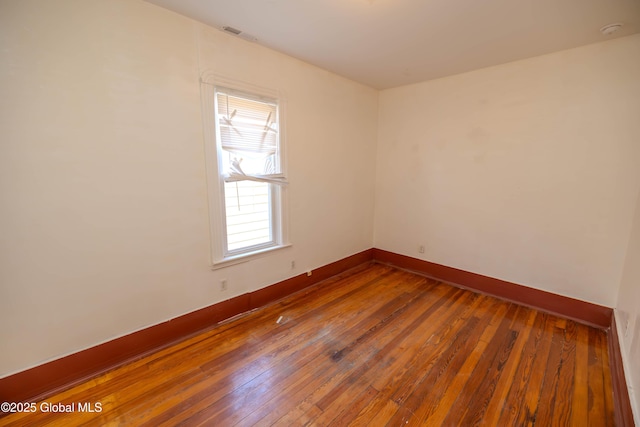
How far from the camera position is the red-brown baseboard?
1669 millimetres

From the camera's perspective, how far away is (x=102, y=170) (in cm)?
181

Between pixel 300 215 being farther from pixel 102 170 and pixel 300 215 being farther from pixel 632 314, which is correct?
pixel 632 314

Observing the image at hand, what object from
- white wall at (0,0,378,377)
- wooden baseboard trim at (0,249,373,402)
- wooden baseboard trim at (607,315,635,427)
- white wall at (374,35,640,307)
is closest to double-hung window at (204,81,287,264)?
white wall at (0,0,378,377)

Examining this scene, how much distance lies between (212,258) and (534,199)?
3.28 meters

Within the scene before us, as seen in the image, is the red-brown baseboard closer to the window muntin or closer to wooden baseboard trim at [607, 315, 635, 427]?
wooden baseboard trim at [607, 315, 635, 427]

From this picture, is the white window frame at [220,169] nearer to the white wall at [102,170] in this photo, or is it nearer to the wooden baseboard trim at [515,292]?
the white wall at [102,170]

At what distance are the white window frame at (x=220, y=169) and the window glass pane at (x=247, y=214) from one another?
62 millimetres

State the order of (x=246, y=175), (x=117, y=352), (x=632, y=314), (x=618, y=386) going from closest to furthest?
(x=618, y=386), (x=632, y=314), (x=117, y=352), (x=246, y=175)

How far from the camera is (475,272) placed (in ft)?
10.6

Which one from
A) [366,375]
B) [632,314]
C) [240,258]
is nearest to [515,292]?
[632,314]

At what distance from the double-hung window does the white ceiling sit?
0.58m

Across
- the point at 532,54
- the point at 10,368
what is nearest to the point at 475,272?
the point at 532,54

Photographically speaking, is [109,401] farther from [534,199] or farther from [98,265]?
[534,199]

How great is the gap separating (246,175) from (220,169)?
0.83ft
